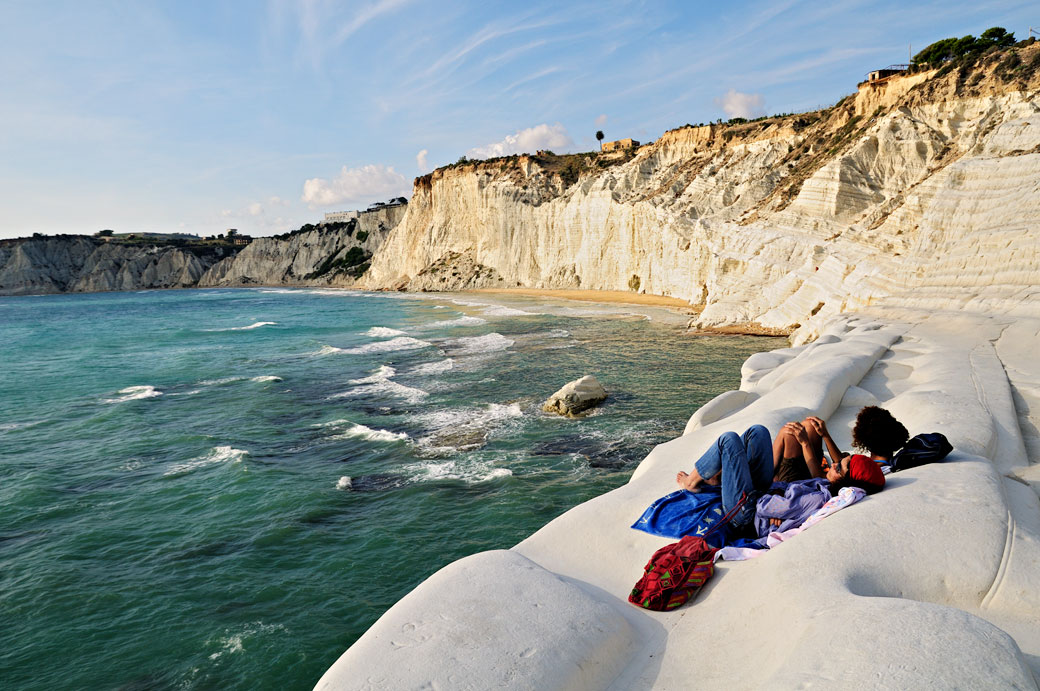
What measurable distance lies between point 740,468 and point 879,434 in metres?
1.25

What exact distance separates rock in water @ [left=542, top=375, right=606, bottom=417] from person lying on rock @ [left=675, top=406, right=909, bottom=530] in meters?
9.23

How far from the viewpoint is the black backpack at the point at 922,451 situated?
519 cm

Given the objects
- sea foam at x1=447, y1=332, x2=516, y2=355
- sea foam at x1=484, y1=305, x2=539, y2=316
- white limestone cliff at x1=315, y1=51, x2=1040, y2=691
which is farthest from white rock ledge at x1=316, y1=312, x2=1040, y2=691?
sea foam at x1=484, y1=305, x2=539, y2=316

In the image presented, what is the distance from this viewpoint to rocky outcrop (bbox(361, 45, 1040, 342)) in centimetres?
1786

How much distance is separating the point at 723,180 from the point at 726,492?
141 ft

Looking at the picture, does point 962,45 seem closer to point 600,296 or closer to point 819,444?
point 600,296

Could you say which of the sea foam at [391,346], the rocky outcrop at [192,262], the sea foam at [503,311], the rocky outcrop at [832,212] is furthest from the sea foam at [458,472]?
the rocky outcrop at [192,262]

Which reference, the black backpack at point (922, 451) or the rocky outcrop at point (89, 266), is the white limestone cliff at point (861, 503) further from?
the rocky outcrop at point (89, 266)

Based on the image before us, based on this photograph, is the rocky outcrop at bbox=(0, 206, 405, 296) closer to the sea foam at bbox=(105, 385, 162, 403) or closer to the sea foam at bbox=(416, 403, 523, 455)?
the sea foam at bbox=(105, 385, 162, 403)

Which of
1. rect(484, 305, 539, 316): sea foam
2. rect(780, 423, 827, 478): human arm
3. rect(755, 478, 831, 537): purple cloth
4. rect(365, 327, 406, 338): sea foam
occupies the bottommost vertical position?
rect(365, 327, 406, 338): sea foam

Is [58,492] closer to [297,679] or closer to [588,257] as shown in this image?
[297,679]

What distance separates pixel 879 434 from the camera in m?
5.41

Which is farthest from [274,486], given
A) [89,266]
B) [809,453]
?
[89,266]

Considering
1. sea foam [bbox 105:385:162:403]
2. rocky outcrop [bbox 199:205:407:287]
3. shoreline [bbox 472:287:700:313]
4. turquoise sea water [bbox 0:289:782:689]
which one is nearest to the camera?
turquoise sea water [bbox 0:289:782:689]
